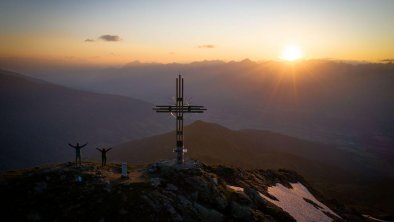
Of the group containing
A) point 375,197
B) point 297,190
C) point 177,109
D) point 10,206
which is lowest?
point 375,197

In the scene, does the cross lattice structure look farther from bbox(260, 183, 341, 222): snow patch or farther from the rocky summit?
bbox(260, 183, 341, 222): snow patch

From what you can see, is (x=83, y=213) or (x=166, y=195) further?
(x=166, y=195)

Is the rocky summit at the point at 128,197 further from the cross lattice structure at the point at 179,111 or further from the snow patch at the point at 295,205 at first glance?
the snow patch at the point at 295,205

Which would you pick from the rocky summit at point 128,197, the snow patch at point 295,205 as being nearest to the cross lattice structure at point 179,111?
the rocky summit at point 128,197

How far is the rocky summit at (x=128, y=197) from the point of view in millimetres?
27517

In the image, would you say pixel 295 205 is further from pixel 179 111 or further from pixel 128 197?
pixel 128 197

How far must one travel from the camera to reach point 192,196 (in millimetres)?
33438

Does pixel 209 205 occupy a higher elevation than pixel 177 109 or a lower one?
lower

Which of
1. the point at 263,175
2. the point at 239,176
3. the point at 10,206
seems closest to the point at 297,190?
the point at 263,175

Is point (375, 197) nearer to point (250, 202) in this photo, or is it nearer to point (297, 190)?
point (297, 190)

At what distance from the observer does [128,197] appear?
29.7 meters

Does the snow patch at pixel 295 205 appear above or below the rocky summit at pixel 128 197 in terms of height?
below

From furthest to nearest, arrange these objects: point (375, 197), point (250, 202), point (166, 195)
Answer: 1. point (375, 197)
2. point (250, 202)
3. point (166, 195)

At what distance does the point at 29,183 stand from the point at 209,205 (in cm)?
1677
